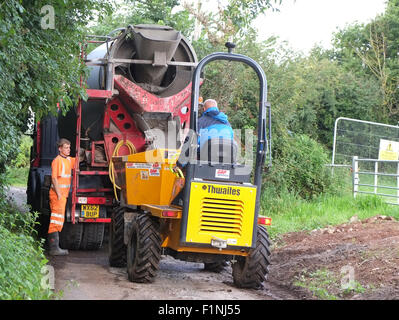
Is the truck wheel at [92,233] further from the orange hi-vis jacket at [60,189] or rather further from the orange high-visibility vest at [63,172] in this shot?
the orange high-visibility vest at [63,172]

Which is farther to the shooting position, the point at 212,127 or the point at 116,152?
the point at 116,152

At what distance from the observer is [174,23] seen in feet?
61.6

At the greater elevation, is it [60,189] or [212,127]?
[212,127]

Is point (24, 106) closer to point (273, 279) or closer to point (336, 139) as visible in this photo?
point (273, 279)

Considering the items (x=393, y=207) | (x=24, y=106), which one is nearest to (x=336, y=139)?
(x=393, y=207)

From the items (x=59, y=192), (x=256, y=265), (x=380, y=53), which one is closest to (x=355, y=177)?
(x=59, y=192)

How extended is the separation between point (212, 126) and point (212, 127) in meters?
0.01

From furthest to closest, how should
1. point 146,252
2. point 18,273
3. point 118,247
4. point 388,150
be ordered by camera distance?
point 388,150 < point 118,247 < point 146,252 < point 18,273

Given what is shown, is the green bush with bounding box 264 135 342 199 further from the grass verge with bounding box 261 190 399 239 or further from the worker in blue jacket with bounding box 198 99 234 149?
the worker in blue jacket with bounding box 198 99 234 149

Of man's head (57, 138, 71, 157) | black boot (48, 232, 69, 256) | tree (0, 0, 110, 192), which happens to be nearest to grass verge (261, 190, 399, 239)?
black boot (48, 232, 69, 256)

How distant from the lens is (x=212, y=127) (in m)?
8.27

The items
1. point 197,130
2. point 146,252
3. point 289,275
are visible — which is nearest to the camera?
point 197,130

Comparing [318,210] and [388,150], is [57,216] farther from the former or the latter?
[388,150]
